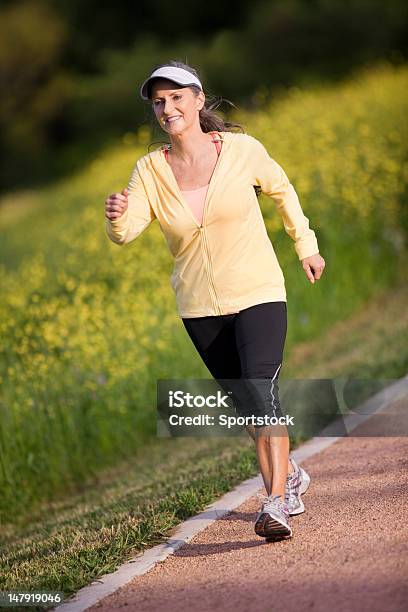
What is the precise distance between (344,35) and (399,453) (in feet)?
72.5

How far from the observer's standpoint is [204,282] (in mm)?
4465

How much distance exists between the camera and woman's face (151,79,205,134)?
4.50m

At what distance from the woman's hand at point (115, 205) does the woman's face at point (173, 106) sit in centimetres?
34

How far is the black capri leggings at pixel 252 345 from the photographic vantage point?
4398 millimetres

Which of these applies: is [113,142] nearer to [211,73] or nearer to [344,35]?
[211,73]

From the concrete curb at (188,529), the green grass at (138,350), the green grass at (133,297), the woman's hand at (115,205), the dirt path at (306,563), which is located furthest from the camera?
the green grass at (133,297)

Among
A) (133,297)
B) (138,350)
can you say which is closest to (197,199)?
(138,350)

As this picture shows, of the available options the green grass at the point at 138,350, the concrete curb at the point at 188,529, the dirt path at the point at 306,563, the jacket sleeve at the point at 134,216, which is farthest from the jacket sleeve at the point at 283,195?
the green grass at the point at 138,350

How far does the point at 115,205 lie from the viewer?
4.38 metres

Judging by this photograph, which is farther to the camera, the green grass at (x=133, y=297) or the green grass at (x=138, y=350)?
the green grass at (x=133, y=297)

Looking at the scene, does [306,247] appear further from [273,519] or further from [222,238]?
[273,519]

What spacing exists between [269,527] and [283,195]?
1320 millimetres

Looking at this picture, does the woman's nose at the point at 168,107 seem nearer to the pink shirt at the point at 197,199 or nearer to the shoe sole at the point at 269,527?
the pink shirt at the point at 197,199

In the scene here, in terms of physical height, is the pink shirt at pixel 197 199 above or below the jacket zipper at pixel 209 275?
above
